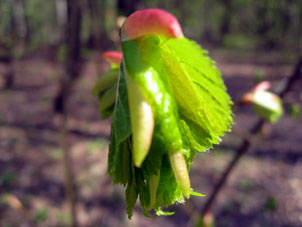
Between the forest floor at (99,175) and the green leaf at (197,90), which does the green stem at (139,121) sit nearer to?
the green leaf at (197,90)

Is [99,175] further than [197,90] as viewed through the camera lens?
Yes

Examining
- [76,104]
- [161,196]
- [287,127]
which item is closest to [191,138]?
[161,196]

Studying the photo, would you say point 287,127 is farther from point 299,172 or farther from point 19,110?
point 19,110

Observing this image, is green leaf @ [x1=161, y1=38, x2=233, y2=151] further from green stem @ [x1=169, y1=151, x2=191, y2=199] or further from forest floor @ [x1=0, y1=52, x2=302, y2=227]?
forest floor @ [x1=0, y1=52, x2=302, y2=227]

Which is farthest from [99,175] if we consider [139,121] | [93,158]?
[139,121]

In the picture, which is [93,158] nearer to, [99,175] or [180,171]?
[99,175]

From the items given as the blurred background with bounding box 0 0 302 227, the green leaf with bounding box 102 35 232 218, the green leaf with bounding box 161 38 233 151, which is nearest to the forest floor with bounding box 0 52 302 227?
the blurred background with bounding box 0 0 302 227

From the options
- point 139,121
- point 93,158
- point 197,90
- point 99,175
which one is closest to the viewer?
point 139,121
